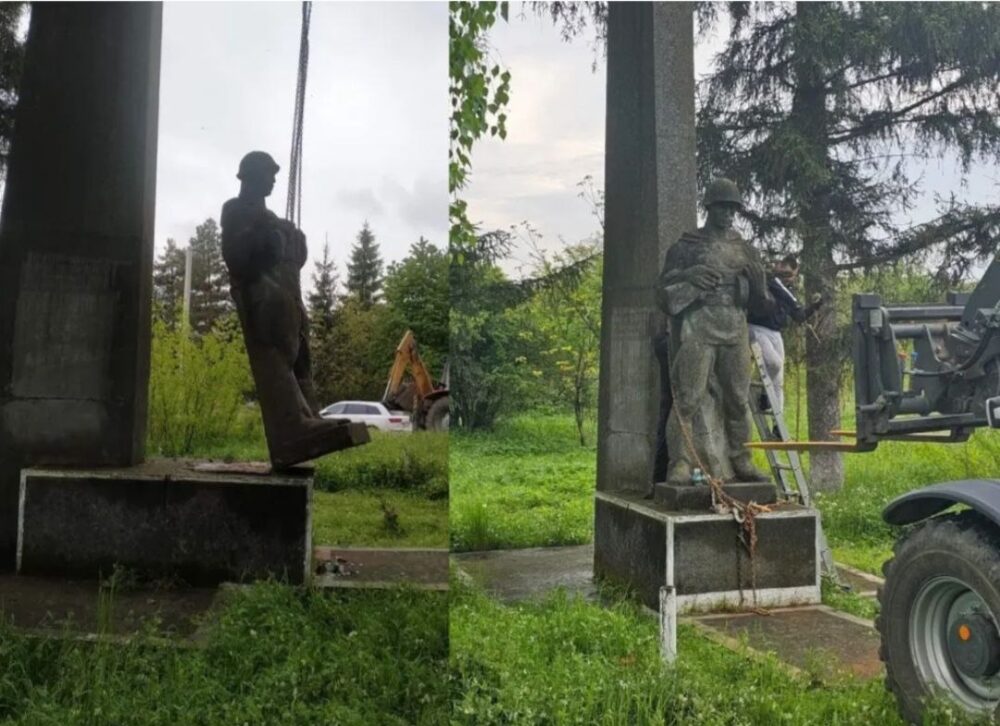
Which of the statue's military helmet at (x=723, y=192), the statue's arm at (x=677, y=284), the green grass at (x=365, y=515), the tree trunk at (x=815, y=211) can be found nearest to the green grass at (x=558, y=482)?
the tree trunk at (x=815, y=211)

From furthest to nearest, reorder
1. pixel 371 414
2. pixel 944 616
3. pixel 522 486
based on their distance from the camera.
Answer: pixel 371 414 < pixel 522 486 < pixel 944 616

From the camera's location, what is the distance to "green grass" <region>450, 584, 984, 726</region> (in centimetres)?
192

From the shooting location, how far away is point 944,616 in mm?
1917

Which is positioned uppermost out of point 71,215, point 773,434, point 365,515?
point 71,215

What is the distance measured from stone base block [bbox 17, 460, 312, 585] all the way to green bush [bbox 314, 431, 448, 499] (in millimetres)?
156

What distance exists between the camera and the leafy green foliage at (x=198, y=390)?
9.98 feet

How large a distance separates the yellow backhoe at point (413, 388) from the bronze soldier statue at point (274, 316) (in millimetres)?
241

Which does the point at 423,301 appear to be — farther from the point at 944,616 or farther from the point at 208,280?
the point at 944,616

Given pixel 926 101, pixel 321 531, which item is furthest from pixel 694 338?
pixel 321 531

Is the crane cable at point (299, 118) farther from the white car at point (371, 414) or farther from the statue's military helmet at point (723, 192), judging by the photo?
the statue's military helmet at point (723, 192)

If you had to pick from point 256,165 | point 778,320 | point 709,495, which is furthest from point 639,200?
point 256,165

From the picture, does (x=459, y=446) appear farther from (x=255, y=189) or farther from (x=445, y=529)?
(x=255, y=189)

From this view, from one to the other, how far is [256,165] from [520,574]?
4.64ft

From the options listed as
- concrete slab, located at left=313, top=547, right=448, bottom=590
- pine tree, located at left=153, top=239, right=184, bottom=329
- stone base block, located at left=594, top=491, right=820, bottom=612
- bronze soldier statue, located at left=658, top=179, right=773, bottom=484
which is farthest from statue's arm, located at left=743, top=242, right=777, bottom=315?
pine tree, located at left=153, top=239, right=184, bottom=329
